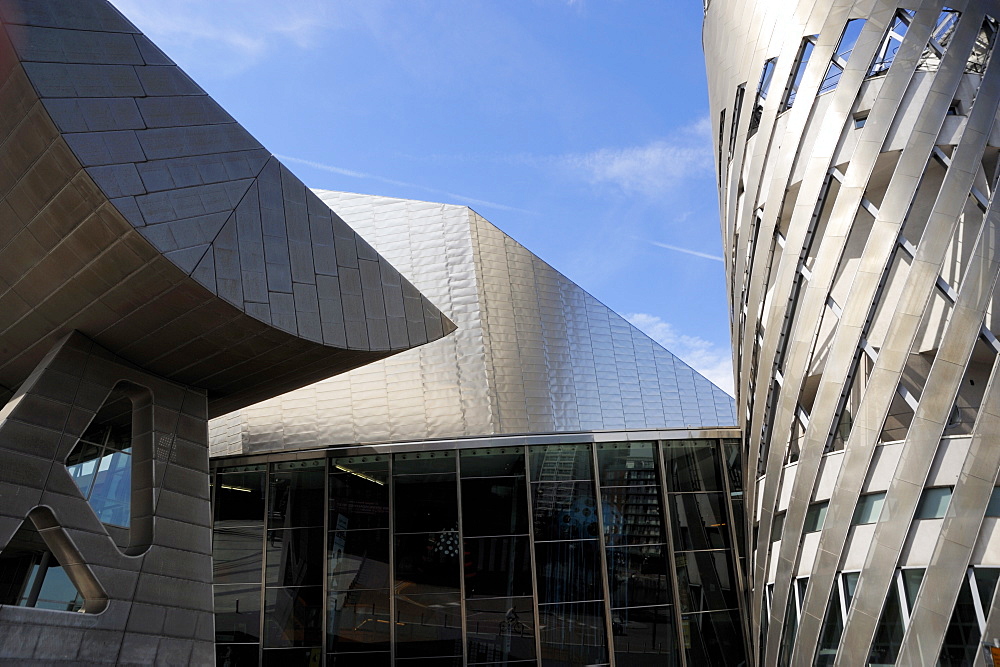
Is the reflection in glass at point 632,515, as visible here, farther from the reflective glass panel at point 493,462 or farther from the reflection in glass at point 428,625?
the reflection in glass at point 428,625

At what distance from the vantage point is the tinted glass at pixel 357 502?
867 inches

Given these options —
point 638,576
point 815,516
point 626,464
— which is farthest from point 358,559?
point 815,516

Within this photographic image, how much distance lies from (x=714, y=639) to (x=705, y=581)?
1435 millimetres

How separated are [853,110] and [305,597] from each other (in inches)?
713

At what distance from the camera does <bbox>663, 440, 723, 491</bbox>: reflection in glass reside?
21969 mm

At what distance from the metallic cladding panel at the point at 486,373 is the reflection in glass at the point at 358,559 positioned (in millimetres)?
5264

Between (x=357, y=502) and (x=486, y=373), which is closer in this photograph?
(x=357, y=502)

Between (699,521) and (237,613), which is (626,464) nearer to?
(699,521)

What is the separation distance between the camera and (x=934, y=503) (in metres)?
14.3

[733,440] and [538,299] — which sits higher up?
[538,299]

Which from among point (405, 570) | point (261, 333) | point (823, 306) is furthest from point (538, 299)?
point (261, 333)

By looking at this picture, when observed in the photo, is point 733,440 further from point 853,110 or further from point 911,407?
point 853,110

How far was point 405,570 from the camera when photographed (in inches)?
839

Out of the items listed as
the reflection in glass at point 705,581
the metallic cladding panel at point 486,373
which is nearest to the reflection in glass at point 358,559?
the metallic cladding panel at point 486,373
